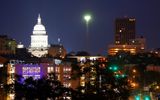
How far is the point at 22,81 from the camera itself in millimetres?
19359

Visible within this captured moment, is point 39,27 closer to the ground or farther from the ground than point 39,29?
farther from the ground

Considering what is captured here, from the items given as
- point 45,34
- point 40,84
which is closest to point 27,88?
point 40,84

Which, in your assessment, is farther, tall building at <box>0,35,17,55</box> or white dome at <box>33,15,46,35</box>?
white dome at <box>33,15,46,35</box>

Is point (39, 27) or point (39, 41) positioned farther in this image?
point (39, 27)

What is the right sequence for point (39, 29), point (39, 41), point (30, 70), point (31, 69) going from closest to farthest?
1. point (30, 70)
2. point (31, 69)
3. point (39, 41)
4. point (39, 29)

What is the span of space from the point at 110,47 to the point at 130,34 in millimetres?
24595

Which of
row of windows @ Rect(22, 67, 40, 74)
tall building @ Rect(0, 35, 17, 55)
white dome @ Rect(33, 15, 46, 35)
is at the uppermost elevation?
white dome @ Rect(33, 15, 46, 35)

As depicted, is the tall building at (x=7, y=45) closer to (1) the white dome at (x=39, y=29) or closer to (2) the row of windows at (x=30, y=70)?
(1) the white dome at (x=39, y=29)

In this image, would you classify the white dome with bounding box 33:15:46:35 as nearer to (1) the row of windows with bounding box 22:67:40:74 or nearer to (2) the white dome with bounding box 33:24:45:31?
(2) the white dome with bounding box 33:24:45:31

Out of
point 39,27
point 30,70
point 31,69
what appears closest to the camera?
point 30,70

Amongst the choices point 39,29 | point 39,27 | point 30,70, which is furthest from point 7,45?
point 30,70

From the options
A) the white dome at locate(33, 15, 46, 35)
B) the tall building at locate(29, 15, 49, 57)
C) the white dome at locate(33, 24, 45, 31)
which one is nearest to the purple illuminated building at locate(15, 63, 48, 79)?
the tall building at locate(29, 15, 49, 57)

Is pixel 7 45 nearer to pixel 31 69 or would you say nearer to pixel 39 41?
pixel 39 41

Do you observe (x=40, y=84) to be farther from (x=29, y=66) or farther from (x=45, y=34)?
(x=45, y=34)
